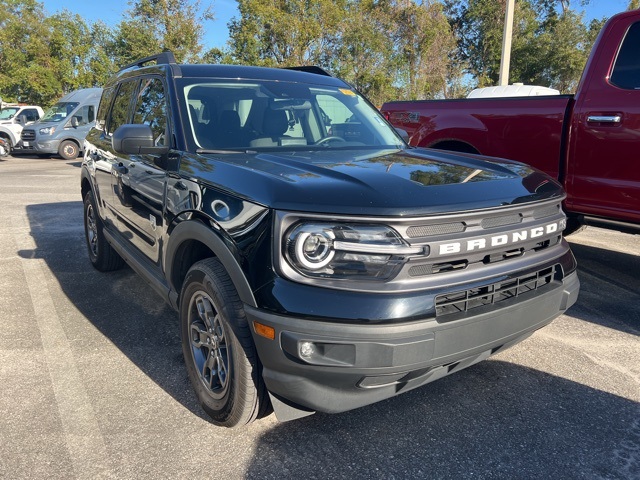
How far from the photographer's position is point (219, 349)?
2.64 m

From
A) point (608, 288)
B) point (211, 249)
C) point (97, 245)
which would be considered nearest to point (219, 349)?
point (211, 249)

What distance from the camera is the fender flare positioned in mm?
2260

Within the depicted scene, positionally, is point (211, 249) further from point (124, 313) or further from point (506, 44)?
point (506, 44)

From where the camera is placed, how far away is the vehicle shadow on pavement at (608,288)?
4.09 meters

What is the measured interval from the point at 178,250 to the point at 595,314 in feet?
10.8

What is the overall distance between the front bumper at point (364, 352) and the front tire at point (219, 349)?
0.14 m

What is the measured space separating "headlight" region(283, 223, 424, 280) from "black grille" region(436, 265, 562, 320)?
0.26 metres

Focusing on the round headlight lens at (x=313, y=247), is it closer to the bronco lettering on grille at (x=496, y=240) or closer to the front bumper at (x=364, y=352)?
the front bumper at (x=364, y=352)

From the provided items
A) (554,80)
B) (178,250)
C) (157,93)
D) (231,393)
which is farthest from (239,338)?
(554,80)

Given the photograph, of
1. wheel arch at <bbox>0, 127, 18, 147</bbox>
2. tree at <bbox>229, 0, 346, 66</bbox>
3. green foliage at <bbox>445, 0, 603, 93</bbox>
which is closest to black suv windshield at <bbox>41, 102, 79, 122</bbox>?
wheel arch at <bbox>0, 127, 18, 147</bbox>

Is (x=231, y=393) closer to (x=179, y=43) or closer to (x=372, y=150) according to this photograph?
(x=372, y=150)

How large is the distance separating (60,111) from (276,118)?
16.8m

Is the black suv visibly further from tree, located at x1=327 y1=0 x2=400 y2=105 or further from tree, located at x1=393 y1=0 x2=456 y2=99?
tree, located at x1=393 y1=0 x2=456 y2=99

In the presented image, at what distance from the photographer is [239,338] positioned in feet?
7.68
